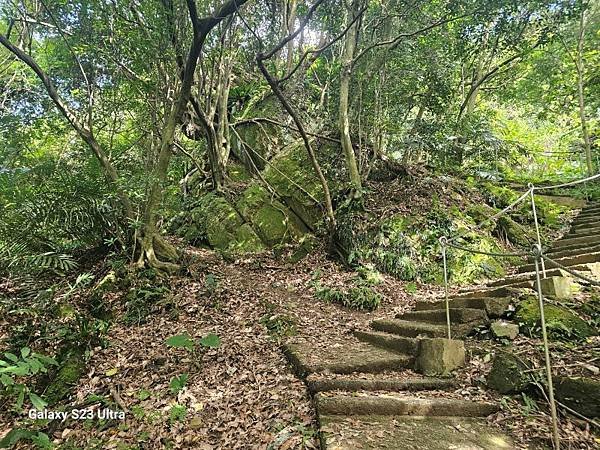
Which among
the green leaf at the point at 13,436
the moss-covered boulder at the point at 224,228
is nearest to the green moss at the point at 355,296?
the moss-covered boulder at the point at 224,228

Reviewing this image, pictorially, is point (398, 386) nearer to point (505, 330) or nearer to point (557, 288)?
point (505, 330)

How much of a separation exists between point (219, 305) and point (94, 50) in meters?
Answer: 5.23

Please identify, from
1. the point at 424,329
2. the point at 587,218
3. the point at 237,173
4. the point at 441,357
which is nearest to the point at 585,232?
the point at 587,218

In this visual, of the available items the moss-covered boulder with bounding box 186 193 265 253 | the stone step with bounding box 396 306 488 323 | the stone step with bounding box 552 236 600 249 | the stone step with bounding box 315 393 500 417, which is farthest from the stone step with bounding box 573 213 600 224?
the moss-covered boulder with bounding box 186 193 265 253

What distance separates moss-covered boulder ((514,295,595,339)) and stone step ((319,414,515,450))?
1.41 m

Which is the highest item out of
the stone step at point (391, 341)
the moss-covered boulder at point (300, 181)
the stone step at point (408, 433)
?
the moss-covered boulder at point (300, 181)

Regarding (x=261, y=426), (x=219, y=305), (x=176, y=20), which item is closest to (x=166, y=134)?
(x=176, y=20)

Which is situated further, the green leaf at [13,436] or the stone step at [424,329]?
the stone step at [424,329]

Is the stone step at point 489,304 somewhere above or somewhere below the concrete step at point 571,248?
below

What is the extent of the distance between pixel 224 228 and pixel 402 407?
7.01 m

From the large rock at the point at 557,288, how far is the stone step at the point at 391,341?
5.59 feet

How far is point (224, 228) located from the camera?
947 centimetres

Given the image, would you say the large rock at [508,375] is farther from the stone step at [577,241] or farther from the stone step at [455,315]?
the stone step at [577,241]

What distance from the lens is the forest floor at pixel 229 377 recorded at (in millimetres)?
3143
